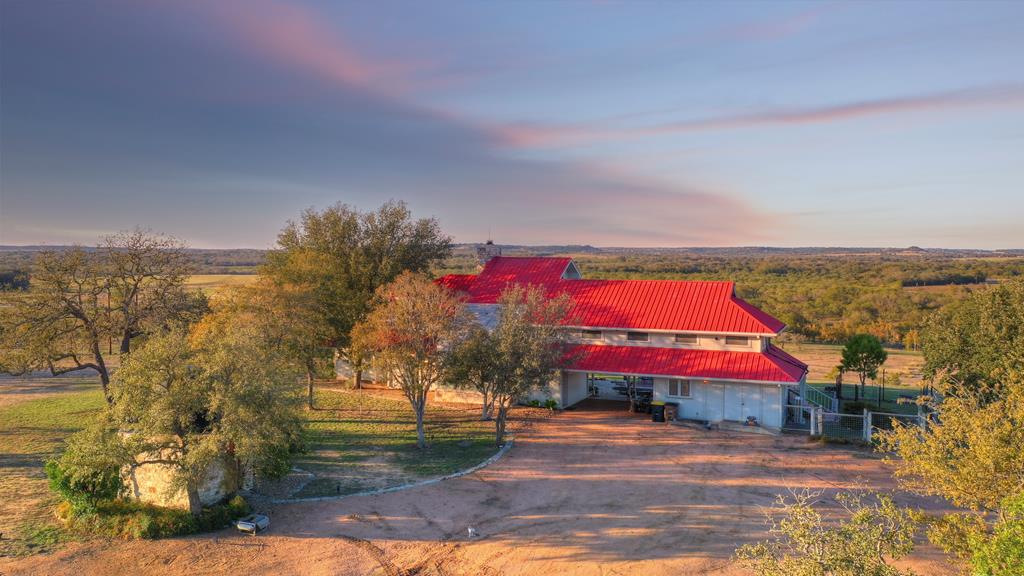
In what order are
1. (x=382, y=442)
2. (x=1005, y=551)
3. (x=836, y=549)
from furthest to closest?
(x=382, y=442) → (x=1005, y=551) → (x=836, y=549)

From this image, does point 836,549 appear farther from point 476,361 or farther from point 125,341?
point 125,341

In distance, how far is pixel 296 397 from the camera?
71.5ft

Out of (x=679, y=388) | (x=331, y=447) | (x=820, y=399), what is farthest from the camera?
(x=820, y=399)

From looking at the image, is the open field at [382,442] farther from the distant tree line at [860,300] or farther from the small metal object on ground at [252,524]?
the distant tree line at [860,300]

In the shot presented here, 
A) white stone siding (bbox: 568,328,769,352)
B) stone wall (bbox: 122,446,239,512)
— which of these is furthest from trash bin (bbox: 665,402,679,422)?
stone wall (bbox: 122,446,239,512)

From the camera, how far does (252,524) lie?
65.6 ft

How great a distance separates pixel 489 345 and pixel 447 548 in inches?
453

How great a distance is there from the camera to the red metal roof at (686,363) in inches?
1294

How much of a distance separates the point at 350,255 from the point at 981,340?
37.6 meters

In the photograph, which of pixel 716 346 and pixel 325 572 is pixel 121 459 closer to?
pixel 325 572

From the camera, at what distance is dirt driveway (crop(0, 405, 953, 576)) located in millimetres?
17984

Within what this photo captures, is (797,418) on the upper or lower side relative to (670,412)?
lower

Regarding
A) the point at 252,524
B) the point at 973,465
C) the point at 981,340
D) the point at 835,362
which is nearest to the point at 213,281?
the point at 835,362

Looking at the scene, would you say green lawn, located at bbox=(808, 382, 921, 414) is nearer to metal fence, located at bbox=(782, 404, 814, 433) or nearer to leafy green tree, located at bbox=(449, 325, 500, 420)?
metal fence, located at bbox=(782, 404, 814, 433)
